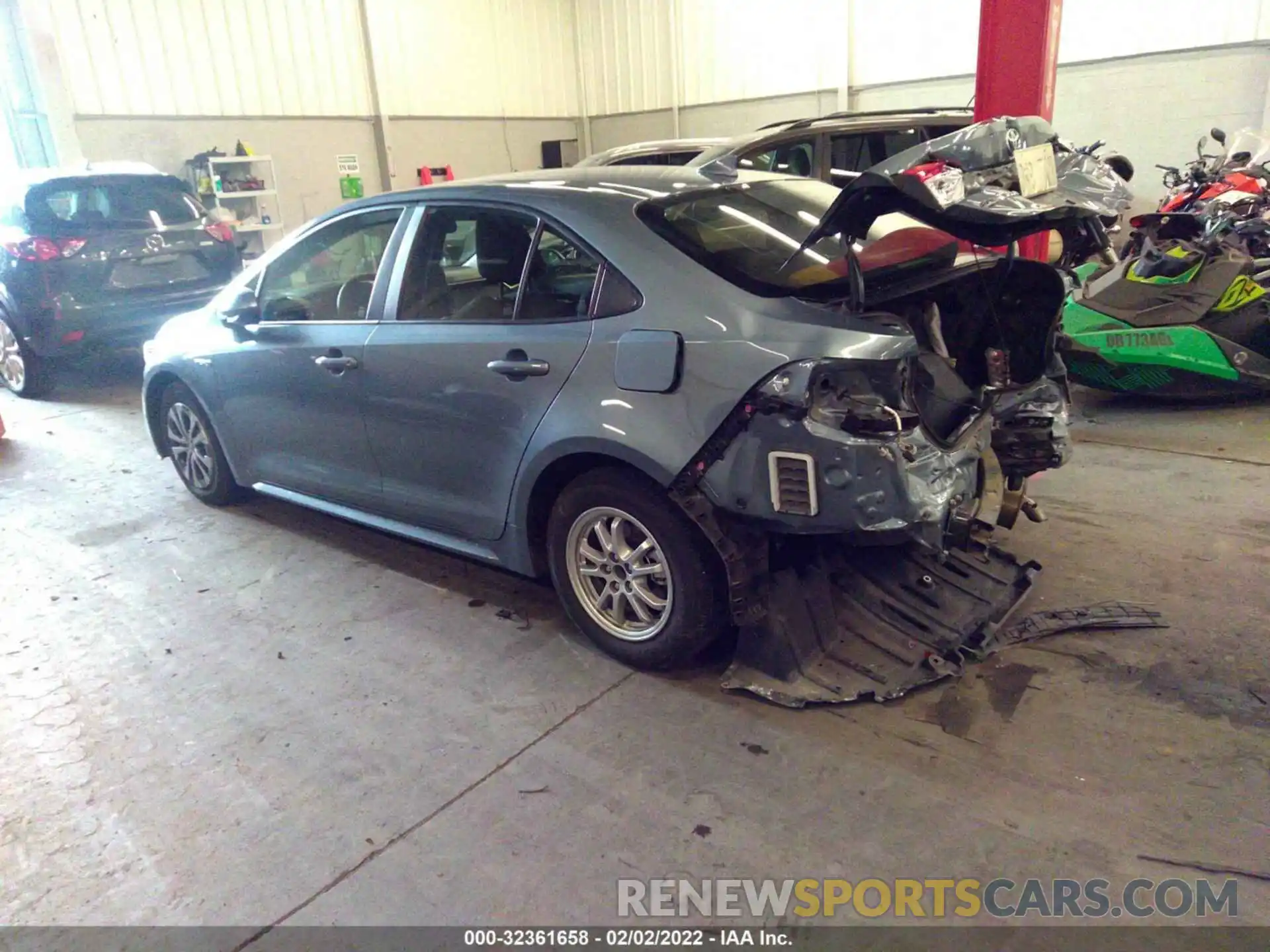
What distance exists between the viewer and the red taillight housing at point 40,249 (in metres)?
6.77

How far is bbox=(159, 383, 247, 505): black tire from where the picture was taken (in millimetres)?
4332

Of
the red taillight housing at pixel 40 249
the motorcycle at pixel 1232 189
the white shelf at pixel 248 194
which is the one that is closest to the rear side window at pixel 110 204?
the red taillight housing at pixel 40 249

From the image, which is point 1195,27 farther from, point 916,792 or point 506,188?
point 916,792

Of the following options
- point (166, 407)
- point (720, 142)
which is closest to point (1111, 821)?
point (166, 407)

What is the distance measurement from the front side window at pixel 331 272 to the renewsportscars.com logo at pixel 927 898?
2.34 meters

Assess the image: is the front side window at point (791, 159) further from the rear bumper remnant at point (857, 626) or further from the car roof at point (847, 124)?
the rear bumper remnant at point (857, 626)

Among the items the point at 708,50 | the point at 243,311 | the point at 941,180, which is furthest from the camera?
the point at 708,50

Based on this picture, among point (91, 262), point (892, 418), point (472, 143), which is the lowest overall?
point (892, 418)

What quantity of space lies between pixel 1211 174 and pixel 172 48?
10490 mm

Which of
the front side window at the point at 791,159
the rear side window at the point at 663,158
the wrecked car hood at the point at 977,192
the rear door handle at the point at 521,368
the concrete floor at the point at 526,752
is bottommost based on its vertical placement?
the concrete floor at the point at 526,752

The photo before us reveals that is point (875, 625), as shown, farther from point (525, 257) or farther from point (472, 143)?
point (472, 143)

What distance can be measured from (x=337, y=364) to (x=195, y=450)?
1.61 metres

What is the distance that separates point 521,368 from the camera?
2795mm

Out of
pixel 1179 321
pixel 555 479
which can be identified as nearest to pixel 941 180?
pixel 555 479
